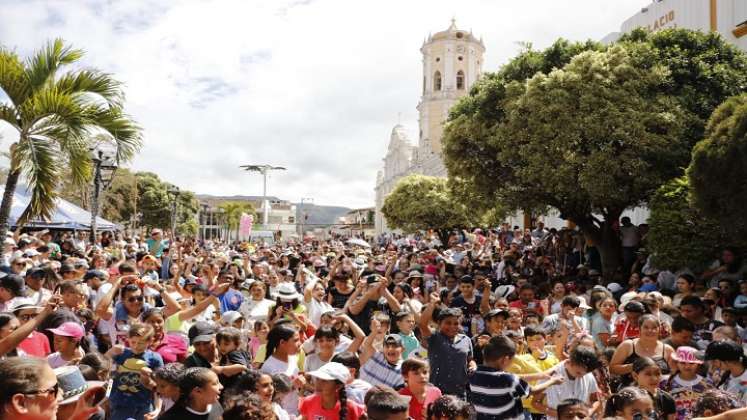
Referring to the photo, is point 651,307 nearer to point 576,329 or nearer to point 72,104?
point 576,329

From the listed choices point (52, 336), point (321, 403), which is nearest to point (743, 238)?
point (321, 403)

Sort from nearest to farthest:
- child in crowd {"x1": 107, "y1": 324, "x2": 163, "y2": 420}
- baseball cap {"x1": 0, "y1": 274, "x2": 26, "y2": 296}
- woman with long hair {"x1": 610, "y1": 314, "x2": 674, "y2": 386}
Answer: child in crowd {"x1": 107, "y1": 324, "x2": 163, "y2": 420} < woman with long hair {"x1": 610, "y1": 314, "x2": 674, "y2": 386} < baseball cap {"x1": 0, "y1": 274, "x2": 26, "y2": 296}

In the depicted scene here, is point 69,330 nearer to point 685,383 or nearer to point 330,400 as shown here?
point 330,400

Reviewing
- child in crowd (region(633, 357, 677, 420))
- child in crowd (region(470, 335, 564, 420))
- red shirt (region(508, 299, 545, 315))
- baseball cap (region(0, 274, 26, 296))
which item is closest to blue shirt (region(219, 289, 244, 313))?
baseball cap (region(0, 274, 26, 296))

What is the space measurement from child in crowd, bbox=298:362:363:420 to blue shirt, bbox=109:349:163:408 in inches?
47.6

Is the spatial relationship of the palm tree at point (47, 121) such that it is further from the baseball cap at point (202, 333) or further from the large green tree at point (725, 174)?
the large green tree at point (725, 174)

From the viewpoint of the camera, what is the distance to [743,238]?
425 inches

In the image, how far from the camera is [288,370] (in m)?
5.12

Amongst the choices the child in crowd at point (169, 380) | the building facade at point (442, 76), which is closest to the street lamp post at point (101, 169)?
the child in crowd at point (169, 380)

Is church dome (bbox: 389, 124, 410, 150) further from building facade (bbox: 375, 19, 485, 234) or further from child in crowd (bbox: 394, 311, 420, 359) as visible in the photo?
child in crowd (bbox: 394, 311, 420, 359)

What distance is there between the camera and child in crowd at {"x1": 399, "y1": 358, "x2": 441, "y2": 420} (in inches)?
180

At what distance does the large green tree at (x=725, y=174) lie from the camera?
1023cm

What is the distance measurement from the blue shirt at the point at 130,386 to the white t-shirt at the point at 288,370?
876 millimetres

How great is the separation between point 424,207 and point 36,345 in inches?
1548
